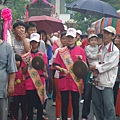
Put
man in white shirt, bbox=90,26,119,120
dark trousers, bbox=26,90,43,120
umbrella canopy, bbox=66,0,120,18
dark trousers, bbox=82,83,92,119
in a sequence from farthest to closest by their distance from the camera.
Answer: umbrella canopy, bbox=66,0,120,18
dark trousers, bbox=82,83,92,119
dark trousers, bbox=26,90,43,120
man in white shirt, bbox=90,26,119,120

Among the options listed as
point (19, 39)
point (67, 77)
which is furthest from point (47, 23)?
point (67, 77)

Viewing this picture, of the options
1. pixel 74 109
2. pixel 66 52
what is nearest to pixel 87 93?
pixel 74 109

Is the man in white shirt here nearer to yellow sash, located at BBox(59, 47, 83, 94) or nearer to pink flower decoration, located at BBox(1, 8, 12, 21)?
yellow sash, located at BBox(59, 47, 83, 94)

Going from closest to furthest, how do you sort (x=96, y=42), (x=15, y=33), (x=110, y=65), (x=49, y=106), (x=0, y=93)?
(x=0, y=93)
(x=110, y=65)
(x=15, y=33)
(x=96, y=42)
(x=49, y=106)

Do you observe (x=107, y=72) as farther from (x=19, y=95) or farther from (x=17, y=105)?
(x=17, y=105)

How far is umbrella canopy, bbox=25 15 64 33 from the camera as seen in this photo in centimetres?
805

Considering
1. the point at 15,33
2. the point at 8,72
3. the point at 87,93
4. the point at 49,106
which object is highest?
the point at 15,33

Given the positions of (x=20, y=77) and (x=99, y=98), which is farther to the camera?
(x=20, y=77)

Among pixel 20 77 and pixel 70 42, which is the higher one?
pixel 70 42

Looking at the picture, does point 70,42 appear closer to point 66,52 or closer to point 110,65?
point 66,52

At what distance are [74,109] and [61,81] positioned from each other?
21.5 inches

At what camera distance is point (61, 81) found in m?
Answer: 5.75

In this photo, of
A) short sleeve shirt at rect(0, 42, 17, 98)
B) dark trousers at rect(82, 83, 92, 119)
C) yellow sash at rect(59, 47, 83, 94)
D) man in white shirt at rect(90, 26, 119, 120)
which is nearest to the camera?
short sleeve shirt at rect(0, 42, 17, 98)

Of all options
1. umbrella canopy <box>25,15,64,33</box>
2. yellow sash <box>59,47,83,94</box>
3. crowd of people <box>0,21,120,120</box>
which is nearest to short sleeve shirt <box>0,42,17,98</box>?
crowd of people <box>0,21,120,120</box>
